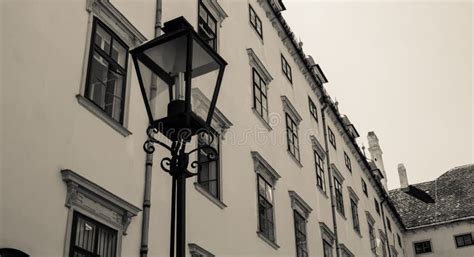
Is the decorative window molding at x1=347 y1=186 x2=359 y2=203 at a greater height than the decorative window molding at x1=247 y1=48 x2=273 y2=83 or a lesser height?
lesser

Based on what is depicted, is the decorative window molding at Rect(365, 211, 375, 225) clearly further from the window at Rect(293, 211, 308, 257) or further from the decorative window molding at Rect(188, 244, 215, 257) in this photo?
the decorative window molding at Rect(188, 244, 215, 257)

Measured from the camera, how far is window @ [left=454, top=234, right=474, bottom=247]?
36.4 metres

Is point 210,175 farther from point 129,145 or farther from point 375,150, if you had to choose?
point 375,150

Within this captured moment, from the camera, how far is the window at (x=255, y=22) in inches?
706

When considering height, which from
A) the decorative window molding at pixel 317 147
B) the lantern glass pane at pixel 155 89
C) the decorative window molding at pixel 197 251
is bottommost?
the decorative window molding at pixel 197 251

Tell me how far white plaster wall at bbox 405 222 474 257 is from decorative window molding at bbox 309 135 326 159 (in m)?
18.8

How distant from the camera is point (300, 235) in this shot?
671 inches

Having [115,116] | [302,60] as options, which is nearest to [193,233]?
[115,116]

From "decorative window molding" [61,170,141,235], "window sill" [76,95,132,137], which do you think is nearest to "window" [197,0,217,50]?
"window sill" [76,95,132,137]

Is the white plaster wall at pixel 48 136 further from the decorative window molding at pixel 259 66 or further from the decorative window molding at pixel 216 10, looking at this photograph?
the decorative window molding at pixel 259 66

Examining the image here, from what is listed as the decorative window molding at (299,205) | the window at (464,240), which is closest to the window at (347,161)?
the decorative window molding at (299,205)

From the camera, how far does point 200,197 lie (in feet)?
38.4

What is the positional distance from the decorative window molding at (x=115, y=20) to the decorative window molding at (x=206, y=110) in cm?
177

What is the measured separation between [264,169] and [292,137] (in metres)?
3.48
